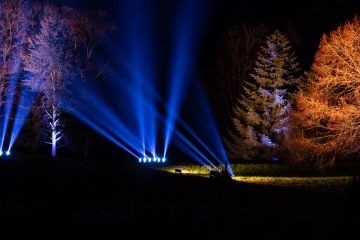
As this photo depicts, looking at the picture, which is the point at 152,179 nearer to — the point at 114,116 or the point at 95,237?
the point at 95,237

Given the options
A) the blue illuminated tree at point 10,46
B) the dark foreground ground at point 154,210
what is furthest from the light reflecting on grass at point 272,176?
the blue illuminated tree at point 10,46

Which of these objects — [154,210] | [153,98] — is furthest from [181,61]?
[154,210]

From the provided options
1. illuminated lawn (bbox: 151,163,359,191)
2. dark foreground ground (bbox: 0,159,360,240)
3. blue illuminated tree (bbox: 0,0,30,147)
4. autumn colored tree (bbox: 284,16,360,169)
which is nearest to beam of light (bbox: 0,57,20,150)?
blue illuminated tree (bbox: 0,0,30,147)

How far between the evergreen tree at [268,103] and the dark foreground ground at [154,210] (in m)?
13.3

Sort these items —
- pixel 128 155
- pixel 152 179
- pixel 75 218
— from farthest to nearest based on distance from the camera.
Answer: pixel 128 155 < pixel 152 179 < pixel 75 218

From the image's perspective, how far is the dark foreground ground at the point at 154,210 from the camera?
305 inches

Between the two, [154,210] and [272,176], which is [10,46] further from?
[154,210]

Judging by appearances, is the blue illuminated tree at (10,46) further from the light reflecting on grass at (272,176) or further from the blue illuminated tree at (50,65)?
the light reflecting on grass at (272,176)

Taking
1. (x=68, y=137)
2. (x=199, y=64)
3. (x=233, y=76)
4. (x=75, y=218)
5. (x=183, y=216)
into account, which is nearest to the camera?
(x=75, y=218)

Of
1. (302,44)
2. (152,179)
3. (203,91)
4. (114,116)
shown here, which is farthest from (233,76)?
(152,179)

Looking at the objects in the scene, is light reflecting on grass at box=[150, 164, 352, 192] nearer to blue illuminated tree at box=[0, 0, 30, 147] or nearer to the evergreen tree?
the evergreen tree

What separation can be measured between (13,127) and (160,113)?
625 inches

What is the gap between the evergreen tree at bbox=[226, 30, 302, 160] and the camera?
2778cm

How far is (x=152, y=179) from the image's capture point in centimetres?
1516
